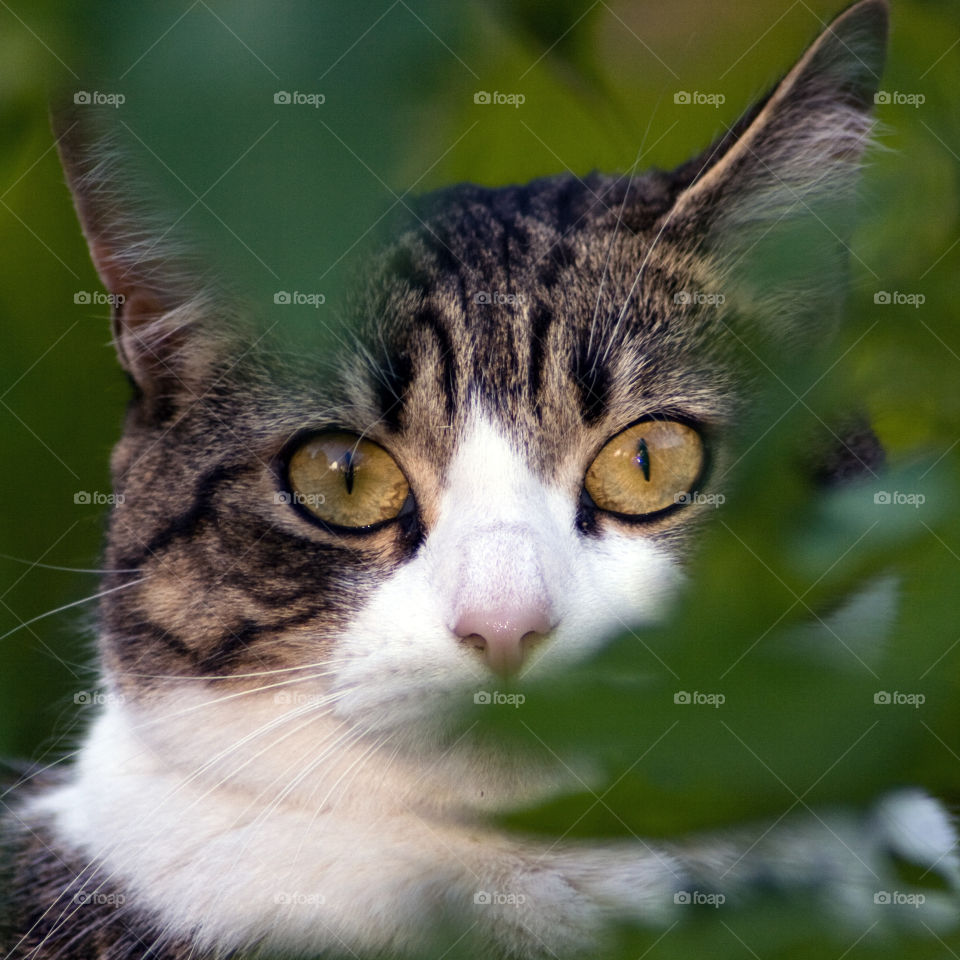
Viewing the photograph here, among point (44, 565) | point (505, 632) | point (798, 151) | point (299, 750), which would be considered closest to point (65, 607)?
point (44, 565)

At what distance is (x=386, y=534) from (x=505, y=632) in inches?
10.1

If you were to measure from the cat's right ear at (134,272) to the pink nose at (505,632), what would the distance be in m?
0.45

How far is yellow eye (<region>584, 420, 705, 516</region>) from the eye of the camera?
1.11 meters

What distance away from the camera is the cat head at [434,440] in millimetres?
970

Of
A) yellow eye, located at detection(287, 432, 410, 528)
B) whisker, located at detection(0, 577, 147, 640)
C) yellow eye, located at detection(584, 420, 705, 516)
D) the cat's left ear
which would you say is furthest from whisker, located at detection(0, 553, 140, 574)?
the cat's left ear

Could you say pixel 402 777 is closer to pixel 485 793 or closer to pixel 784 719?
pixel 485 793

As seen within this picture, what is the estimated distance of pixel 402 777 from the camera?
1.09 m

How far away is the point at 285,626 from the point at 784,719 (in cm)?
97

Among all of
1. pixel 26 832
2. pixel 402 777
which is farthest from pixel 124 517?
pixel 402 777

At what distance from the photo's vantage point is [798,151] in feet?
3.57

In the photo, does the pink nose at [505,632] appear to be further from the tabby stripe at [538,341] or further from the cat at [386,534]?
the tabby stripe at [538,341]

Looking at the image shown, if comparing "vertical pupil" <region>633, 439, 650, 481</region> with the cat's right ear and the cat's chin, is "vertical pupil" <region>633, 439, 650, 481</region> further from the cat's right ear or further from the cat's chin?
the cat's right ear

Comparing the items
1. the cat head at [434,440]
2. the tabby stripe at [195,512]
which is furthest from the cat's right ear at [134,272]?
the tabby stripe at [195,512]

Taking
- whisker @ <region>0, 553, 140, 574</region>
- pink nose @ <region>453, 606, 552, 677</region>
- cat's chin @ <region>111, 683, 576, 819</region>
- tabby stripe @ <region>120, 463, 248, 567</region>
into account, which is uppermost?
tabby stripe @ <region>120, 463, 248, 567</region>
